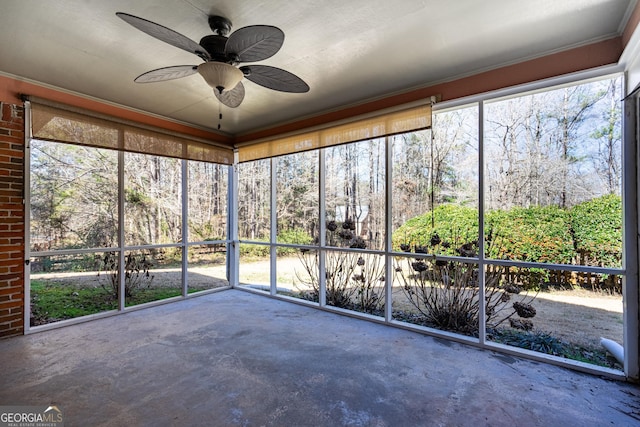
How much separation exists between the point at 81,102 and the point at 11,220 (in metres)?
1.57

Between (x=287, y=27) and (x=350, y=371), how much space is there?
287cm

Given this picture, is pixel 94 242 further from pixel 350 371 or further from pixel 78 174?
pixel 350 371

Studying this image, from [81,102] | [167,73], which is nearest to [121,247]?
[81,102]

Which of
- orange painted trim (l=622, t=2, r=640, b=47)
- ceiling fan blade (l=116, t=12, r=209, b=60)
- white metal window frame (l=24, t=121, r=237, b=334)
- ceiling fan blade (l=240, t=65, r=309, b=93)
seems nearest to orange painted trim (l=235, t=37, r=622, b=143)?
orange painted trim (l=622, t=2, r=640, b=47)

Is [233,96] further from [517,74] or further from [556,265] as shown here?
[556,265]

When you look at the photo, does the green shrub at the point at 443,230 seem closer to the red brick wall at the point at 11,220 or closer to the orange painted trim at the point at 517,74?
the orange painted trim at the point at 517,74

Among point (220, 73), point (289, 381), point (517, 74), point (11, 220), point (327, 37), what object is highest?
point (327, 37)

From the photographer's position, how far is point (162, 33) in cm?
171

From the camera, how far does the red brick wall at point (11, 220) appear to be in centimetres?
303

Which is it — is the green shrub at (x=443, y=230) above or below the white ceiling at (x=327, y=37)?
below

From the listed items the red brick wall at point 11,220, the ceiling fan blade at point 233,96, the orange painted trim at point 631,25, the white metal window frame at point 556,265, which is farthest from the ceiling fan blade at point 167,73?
the orange painted trim at point 631,25

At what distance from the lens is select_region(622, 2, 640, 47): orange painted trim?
75.5 inches

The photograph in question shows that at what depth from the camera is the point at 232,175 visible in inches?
214

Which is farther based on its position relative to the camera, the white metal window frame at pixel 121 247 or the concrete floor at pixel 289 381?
the white metal window frame at pixel 121 247
